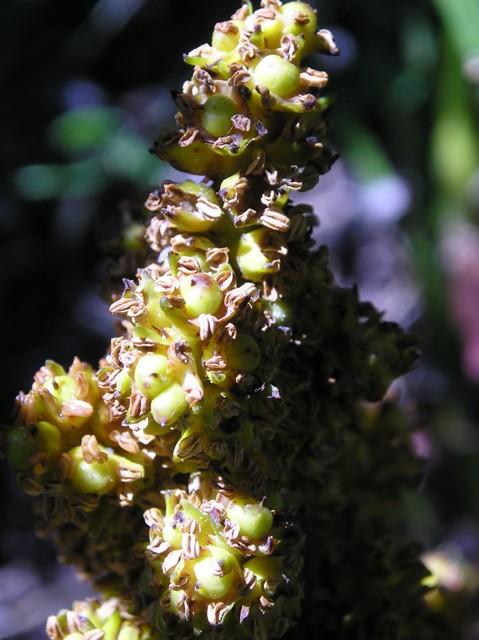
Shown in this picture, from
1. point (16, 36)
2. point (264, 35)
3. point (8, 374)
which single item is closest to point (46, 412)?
point (264, 35)

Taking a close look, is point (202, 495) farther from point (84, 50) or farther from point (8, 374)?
point (84, 50)

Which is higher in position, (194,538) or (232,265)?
(232,265)

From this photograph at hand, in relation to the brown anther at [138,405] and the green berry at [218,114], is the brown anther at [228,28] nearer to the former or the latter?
the green berry at [218,114]

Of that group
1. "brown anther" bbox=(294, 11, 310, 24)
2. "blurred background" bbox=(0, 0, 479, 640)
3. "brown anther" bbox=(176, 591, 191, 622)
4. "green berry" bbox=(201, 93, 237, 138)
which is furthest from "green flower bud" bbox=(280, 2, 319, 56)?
"blurred background" bbox=(0, 0, 479, 640)

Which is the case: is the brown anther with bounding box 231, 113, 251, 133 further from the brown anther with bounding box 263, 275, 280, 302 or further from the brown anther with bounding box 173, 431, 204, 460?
the brown anther with bounding box 173, 431, 204, 460

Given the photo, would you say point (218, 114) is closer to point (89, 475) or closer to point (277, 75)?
point (277, 75)
